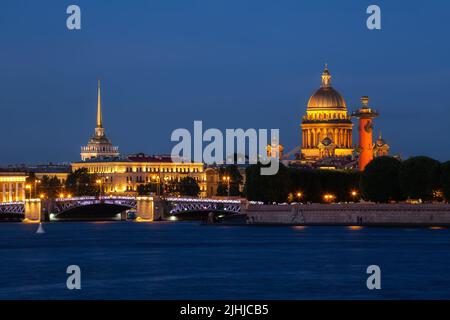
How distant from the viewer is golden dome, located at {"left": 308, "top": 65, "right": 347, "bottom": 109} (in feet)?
632

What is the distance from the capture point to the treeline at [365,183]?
361 feet

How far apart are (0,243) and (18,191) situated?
92907 millimetres

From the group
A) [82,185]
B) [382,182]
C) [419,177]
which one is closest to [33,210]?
[382,182]

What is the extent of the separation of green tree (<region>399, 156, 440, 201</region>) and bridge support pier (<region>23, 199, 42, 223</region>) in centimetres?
3816

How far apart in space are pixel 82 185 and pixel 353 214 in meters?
78.5

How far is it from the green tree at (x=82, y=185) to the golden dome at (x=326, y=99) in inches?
1015

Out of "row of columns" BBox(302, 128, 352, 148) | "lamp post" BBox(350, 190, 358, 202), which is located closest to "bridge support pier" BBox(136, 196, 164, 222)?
"lamp post" BBox(350, 190, 358, 202)

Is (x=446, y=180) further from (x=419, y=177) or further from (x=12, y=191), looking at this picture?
(x=12, y=191)

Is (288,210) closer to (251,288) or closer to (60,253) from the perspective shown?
(60,253)

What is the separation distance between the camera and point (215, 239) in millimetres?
96875

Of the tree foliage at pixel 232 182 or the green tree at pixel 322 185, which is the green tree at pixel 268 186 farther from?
the tree foliage at pixel 232 182

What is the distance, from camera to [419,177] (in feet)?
360
